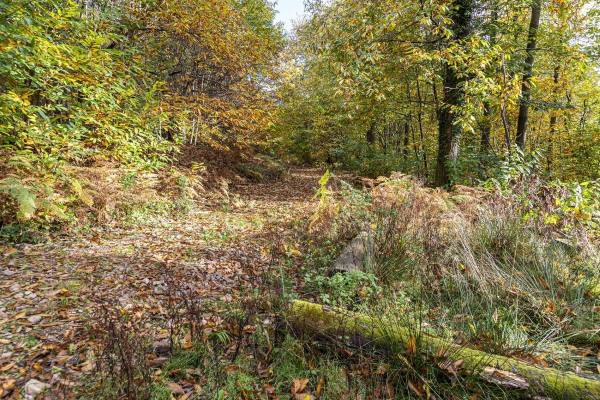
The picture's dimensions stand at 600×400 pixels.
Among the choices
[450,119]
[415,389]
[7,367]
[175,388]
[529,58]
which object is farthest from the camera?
[529,58]

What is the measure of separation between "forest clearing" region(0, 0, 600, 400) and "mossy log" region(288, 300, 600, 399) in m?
0.01

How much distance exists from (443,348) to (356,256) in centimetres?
190

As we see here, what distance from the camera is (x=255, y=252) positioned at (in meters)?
4.98

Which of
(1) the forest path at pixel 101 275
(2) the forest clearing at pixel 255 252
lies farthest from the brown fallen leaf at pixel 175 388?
(1) the forest path at pixel 101 275

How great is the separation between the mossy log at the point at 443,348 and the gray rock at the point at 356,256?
3.80 ft

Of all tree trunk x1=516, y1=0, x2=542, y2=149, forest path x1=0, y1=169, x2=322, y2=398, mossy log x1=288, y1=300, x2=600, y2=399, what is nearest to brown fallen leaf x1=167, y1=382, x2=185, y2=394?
forest path x1=0, y1=169, x2=322, y2=398

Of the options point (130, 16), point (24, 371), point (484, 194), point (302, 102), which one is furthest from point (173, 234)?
point (302, 102)

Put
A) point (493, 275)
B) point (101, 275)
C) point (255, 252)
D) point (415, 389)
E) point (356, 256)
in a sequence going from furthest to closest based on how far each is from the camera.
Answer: point (255, 252) → point (356, 256) → point (101, 275) → point (493, 275) → point (415, 389)

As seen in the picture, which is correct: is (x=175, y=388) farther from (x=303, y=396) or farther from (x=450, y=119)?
(x=450, y=119)

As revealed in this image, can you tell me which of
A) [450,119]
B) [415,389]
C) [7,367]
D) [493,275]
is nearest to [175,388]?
[7,367]

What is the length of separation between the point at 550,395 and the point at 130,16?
9.92 meters

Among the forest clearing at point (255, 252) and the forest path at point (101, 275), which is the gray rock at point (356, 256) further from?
the forest path at point (101, 275)

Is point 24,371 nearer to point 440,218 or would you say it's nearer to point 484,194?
point 440,218

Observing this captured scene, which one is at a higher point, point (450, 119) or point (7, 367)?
point (450, 119)
